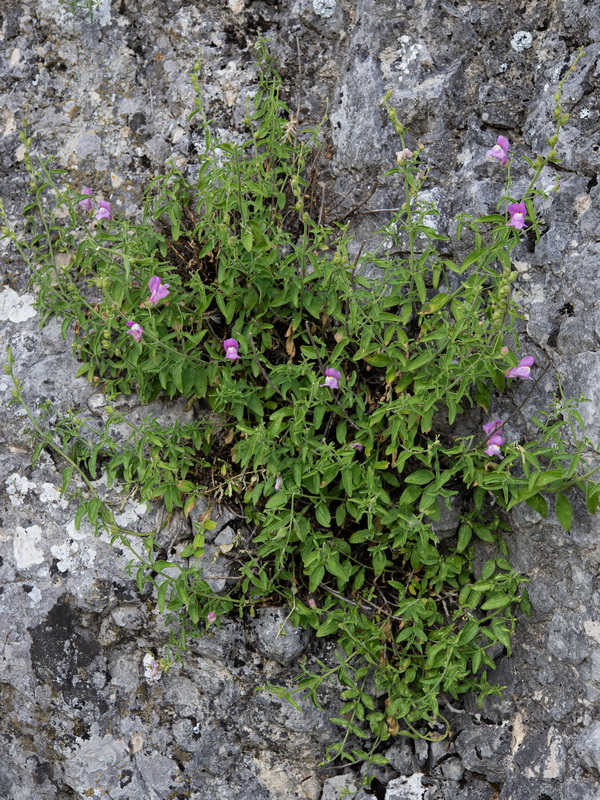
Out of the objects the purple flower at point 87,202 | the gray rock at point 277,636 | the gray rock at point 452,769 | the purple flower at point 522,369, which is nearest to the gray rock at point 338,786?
the gray rock at point 452,769

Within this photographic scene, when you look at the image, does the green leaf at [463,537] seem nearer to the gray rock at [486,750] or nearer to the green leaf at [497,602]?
the green leaf at [497,602]

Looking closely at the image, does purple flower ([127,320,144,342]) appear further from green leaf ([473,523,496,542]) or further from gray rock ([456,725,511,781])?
gray rock ([456,725,511,781])

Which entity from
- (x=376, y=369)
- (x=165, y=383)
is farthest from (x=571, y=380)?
(x=165, y=383)

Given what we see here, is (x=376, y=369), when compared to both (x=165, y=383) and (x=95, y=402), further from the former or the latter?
(x=95, y=402)

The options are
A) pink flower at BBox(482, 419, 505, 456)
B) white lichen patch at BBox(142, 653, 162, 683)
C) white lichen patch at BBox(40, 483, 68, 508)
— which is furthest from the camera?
white lichen patch at BBox(40, 483, 68, 508)

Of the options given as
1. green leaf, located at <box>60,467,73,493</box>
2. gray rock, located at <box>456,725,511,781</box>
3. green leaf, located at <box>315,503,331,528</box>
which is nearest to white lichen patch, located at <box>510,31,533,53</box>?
green leaf, located at <box>315,503,331,528</box>

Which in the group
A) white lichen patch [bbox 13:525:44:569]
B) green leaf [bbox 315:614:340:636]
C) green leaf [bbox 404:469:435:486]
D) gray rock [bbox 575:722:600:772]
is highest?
green leaf [bbox 404:469:435:486]
